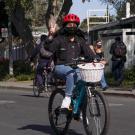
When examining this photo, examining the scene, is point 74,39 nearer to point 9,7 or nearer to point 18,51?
point 9,7

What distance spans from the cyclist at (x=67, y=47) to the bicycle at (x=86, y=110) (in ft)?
0.49

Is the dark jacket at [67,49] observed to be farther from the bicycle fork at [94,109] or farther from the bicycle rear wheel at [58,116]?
the bicycle fork at [94,109]

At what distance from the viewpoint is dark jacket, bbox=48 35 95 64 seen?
9.30 metres

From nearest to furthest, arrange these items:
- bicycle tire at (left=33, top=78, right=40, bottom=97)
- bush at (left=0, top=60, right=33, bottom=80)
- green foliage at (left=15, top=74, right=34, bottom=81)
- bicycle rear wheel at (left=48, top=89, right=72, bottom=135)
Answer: bicycle rear wheel at (left=48, top=89, right=72, bottom=135) < bicycle tire at (left=33, top=78, right=40, bottom=97) < green foliage at (left=15, top=74, right=34, bottom=81) < bush at (left=0, top=60, right=33, bottom=80)

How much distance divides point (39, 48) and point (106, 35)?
1124 cm

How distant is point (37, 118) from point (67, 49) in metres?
3.53

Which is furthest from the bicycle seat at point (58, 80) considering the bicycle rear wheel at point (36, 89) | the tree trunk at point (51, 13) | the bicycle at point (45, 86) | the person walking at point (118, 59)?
the tree trunk at point (51, 13)

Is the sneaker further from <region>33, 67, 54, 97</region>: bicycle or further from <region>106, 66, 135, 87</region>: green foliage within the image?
<region>106, 66, 135, 87</region>: green foliage

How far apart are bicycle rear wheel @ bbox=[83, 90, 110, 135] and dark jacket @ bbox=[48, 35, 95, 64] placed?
2.59 ft

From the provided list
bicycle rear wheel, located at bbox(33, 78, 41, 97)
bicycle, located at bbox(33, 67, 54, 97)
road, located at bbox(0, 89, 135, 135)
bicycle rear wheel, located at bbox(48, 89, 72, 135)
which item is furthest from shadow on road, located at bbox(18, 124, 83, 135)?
bicycle rear wheel, located at bbox(33, 78, 41, 97)

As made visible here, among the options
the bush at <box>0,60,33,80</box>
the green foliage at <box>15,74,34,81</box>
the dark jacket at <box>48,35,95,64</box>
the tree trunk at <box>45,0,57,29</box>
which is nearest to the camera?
the dark jacket at <box>48,35,95,64</box>

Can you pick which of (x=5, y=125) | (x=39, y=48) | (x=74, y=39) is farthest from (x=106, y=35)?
(x=74, y=39)

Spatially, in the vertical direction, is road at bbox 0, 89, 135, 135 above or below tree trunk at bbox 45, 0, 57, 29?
below

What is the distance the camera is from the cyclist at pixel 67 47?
9.15 metres
